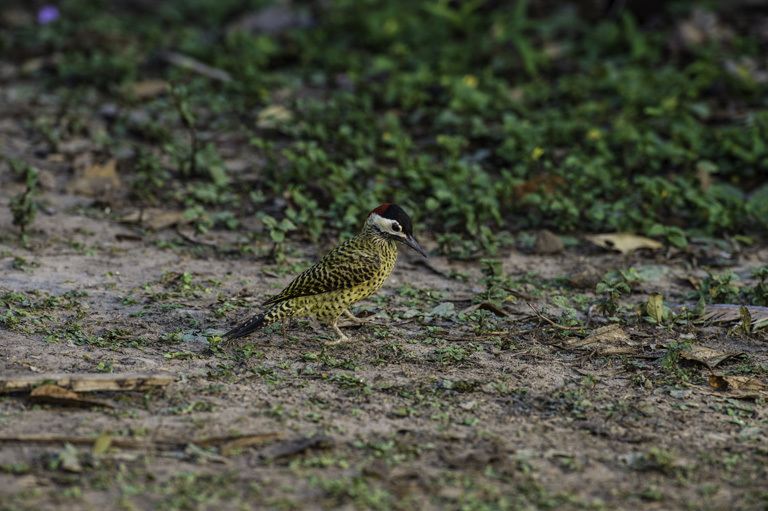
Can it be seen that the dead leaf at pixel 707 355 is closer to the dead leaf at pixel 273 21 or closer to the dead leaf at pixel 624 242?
the dead leaf at pixel 624 242

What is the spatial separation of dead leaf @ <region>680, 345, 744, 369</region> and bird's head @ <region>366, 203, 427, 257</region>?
1.98 metres

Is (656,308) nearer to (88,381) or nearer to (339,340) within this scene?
(339,340)

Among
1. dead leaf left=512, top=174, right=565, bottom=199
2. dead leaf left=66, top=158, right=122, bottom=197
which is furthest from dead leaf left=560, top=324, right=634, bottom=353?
dead leaf left=66, top=158, right=122, bottom=197

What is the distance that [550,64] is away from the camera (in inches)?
461

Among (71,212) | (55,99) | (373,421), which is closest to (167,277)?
(71,212)

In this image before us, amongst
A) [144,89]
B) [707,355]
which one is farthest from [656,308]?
[144,89]

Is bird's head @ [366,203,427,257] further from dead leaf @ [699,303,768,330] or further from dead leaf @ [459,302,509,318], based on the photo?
dead leaf @ [699,303,768,330]

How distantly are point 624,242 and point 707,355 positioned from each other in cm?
227

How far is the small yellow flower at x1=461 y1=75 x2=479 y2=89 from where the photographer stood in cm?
1076

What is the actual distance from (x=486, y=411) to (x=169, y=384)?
1.88 metres

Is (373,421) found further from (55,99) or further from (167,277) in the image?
(55,99)

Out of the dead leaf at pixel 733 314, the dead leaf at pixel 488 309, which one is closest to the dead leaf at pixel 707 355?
the dead leaf at pixel 733 314

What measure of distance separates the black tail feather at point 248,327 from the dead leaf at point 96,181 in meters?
3.48

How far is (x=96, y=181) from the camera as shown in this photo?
28.7 ft
